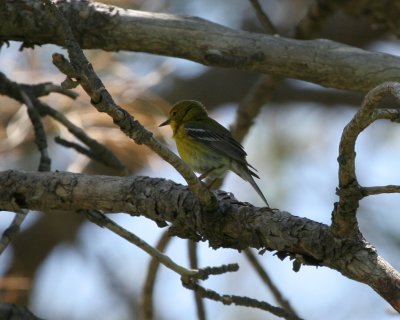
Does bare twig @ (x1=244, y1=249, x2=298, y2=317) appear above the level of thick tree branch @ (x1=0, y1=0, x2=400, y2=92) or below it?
below

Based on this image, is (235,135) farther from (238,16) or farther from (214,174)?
(238,16)

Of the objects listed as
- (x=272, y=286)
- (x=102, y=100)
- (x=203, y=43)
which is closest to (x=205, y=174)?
(x=272, y=286)

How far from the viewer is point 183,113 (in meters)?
5.10

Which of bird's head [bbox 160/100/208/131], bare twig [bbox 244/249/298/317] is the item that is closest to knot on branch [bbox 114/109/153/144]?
bare twig [bbox 244/249/298/317]

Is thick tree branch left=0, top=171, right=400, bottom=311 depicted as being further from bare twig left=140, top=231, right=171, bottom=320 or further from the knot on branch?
bare twig left=140, top=231, right=171, bottom=320

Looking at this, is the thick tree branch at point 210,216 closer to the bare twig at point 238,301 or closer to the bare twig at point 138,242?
the bare twig at point 138,242

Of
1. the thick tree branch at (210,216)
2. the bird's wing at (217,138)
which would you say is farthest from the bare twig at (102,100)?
the bird's wing at (217,138)

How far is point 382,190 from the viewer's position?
209 cm

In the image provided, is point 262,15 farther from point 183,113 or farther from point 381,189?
point 381,189

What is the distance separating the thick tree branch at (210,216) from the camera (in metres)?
2.29

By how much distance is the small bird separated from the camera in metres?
4.54

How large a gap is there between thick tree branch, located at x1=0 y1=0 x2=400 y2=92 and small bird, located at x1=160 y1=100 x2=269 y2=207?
1.00 metres

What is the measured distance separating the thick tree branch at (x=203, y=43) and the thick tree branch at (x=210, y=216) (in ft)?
2.64

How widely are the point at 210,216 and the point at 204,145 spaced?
212 centimetres
